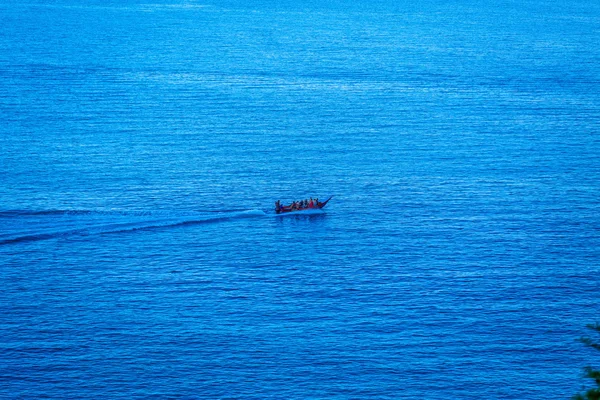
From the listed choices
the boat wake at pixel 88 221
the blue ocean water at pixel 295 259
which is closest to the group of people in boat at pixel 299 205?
the blue ocean water at pixel 295 259

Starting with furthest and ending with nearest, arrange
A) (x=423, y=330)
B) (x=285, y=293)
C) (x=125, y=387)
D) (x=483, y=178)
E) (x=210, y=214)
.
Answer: (x=483, y=178) < (x=210, y=214) < (x=285, y=293) < (x=423, y=330) < (x=125, y=387)

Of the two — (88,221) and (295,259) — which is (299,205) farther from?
(88,221)

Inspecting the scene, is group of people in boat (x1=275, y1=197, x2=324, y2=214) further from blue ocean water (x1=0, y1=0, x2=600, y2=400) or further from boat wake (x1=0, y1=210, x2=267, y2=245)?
boat wake (x1=0, y1=210, x2=267, y2=245)

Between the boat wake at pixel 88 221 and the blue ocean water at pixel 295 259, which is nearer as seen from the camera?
the blue ocean water at pixel 295 259

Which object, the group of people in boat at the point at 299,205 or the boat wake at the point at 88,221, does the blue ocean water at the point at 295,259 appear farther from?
the group of people in boat at the point at 299,205

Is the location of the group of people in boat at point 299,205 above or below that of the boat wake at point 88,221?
above

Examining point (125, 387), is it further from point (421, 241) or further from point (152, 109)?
point (152, 109)

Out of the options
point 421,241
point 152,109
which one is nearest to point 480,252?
point 421,241

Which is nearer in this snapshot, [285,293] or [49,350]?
[49,350]
